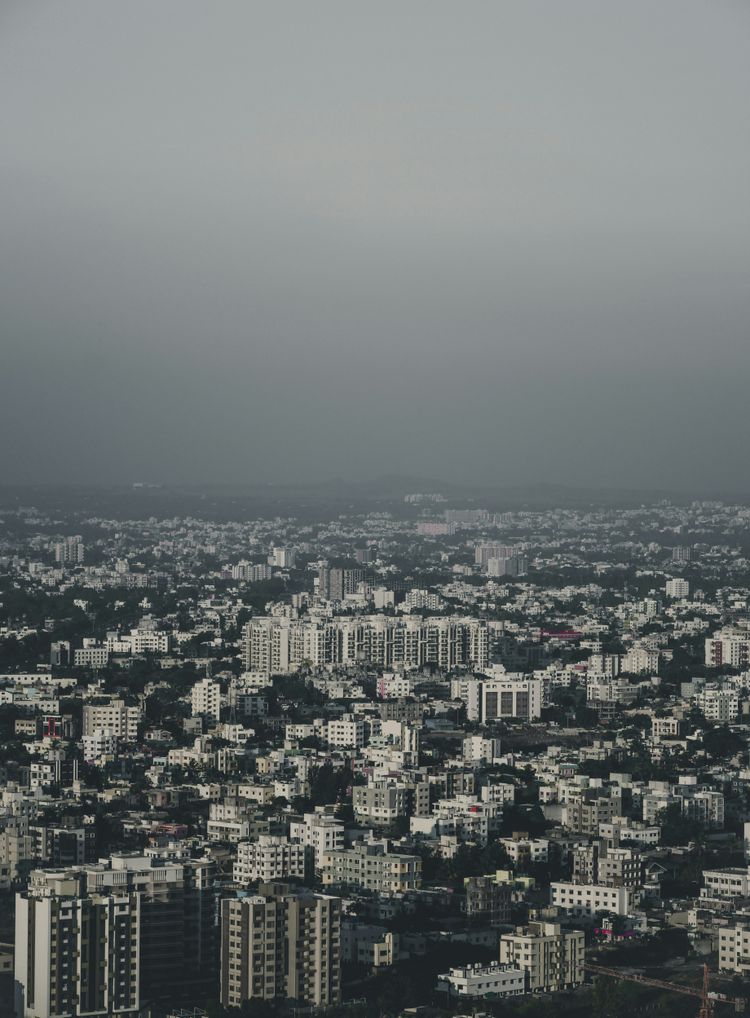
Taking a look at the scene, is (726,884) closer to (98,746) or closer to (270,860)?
(270,860)

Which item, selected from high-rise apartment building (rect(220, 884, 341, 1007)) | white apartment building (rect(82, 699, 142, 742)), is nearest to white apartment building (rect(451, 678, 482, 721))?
white apartment building (rect(82, 699, 142, 742))

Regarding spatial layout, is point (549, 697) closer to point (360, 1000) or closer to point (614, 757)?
point (614, 757)

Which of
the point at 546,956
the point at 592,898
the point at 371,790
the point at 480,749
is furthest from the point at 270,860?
the point at 480,749

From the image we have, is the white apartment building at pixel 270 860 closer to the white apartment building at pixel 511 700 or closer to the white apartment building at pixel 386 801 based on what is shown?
the white apartment building at pixel 386 801

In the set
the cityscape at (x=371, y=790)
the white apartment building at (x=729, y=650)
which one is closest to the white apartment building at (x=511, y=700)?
the cityscape at (x=371, y=790)

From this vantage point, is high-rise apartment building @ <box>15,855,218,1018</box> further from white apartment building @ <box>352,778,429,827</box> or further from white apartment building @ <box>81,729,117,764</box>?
white apartment building @ <box>81,729,117,764</box>
